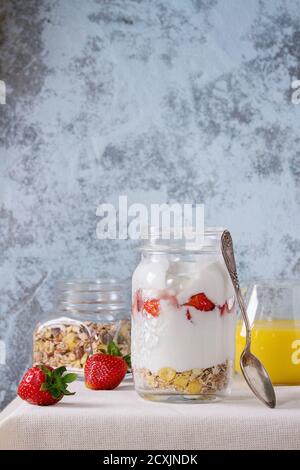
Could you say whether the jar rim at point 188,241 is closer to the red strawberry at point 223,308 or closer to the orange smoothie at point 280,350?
the red strawberry at point 223,308

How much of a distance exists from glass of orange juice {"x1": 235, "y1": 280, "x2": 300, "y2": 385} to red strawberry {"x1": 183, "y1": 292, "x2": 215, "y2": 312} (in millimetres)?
236

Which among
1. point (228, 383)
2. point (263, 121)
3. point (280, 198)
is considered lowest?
point (228, 383)

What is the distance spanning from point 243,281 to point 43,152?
54cm

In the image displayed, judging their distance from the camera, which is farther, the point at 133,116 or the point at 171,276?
the point at 133,116

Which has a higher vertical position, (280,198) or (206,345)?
(280,198)

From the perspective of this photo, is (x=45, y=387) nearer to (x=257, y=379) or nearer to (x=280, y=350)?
(x=257, y=379)

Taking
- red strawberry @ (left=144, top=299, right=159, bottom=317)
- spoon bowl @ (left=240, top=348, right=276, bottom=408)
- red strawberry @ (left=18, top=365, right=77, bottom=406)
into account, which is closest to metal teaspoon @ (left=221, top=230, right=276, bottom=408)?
spoon bowl @ (left=240, top=348, right=276, bottom=408)

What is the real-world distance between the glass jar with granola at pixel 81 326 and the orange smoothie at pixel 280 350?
285 millimetres

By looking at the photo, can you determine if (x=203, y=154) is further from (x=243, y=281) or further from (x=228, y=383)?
(x=228, y=383)

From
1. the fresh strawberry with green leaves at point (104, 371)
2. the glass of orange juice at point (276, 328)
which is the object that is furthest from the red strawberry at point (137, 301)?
the glass of orange juice at point (276, 328)

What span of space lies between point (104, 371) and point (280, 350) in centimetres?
33

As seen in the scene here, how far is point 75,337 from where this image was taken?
1541mm

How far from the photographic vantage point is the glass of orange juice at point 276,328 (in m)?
1.45
